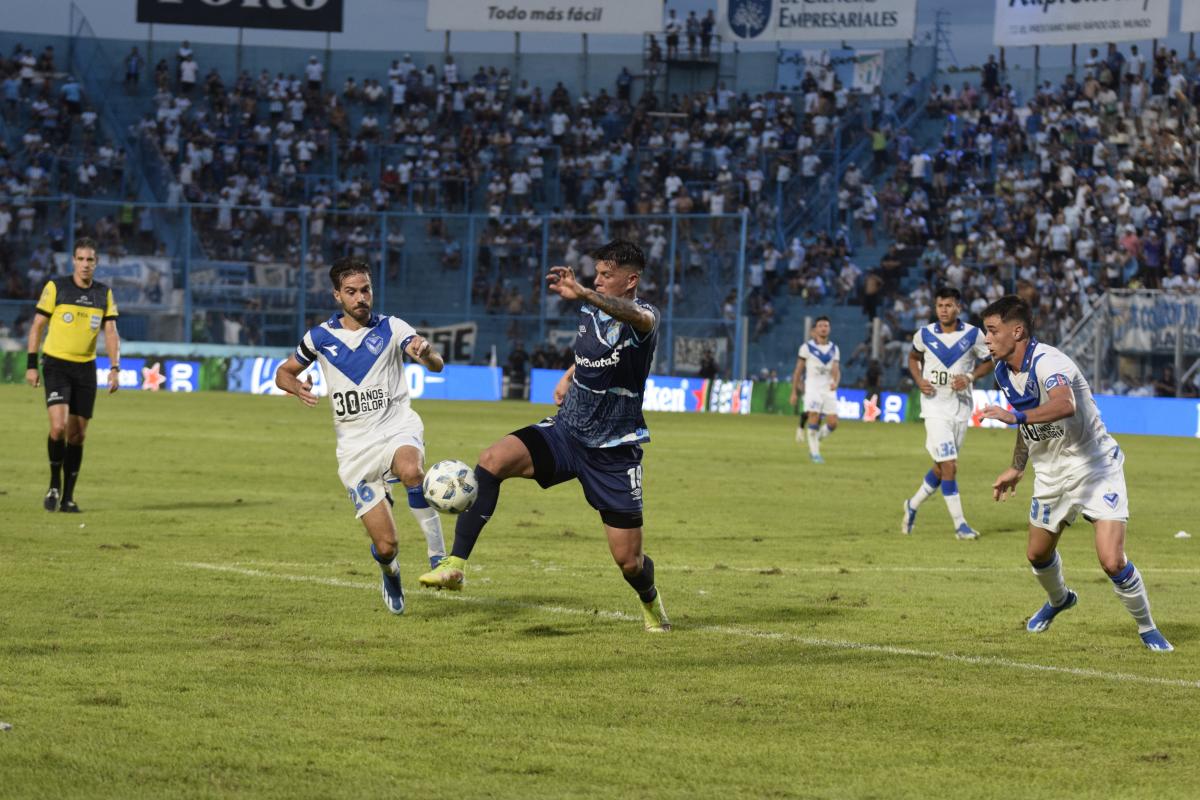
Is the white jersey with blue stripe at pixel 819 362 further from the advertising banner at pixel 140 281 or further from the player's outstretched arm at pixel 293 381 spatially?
the advertising banner at pixel 140 281

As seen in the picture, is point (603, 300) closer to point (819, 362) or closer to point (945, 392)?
point (945, 392)

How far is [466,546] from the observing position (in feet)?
30.9

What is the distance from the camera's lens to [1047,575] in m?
9.71

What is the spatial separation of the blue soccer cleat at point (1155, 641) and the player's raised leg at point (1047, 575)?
54 centimetres

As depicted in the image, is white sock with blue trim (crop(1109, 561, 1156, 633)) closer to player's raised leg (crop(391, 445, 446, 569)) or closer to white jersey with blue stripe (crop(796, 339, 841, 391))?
player's raised leg (crop(391, 445, 446, 569))

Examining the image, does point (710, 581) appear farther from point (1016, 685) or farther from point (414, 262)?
point (414, 262)

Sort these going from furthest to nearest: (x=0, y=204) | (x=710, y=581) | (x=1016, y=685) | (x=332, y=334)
Result: (x=0, y=204) < (x=710, y=581) < (x=332, y=334) < (x=1016, y=685)

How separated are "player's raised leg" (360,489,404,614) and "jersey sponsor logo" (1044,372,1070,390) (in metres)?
3.83

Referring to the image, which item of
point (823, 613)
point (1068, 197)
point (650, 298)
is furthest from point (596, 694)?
point (1068, 197)

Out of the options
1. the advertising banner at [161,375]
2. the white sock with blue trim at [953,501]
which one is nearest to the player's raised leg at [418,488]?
the white sock with blue trim at [953,501]

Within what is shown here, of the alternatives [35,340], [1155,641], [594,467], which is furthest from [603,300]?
[35,340]

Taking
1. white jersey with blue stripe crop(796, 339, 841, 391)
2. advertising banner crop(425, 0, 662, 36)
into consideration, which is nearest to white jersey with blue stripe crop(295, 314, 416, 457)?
white jersey with blue stripe crop(796, 339, 841, 391)

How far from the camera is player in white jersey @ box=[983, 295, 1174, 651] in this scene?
363 inches

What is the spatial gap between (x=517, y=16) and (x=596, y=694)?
53.6 meters
